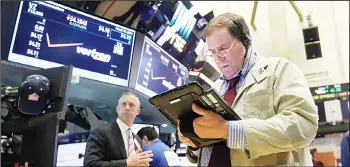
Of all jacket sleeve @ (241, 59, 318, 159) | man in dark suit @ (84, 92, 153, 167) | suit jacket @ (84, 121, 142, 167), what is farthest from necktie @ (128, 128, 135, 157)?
jacket sleeve @ (241, 59, 318, 159)

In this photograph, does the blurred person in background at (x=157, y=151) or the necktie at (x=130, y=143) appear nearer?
the necktie at (x=130, y=143)

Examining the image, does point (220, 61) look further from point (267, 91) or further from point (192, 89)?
point (192, 89)

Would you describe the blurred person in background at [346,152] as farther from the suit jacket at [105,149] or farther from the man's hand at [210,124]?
the man's hand at [210,124]

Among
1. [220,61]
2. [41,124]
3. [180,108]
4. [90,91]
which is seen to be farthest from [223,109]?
[90,91]

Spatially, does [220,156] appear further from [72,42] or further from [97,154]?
[72,42]

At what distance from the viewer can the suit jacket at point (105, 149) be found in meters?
3.01

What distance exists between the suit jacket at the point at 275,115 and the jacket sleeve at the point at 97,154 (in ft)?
5.49

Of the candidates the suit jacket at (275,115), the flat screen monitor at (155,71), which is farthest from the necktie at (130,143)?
the suit jacket at (275,115)

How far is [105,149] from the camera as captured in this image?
10.3 feet

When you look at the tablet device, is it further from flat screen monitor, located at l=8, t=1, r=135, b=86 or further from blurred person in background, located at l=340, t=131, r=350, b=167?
blurred person in background, located at l=340, t=131, r=350, b=167

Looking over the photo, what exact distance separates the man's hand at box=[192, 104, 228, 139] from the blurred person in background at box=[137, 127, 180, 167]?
2.17 meters

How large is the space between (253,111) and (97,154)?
1870mm

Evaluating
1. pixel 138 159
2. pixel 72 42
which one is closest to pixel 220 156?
pixel 138 159

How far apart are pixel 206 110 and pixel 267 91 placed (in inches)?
11.2
